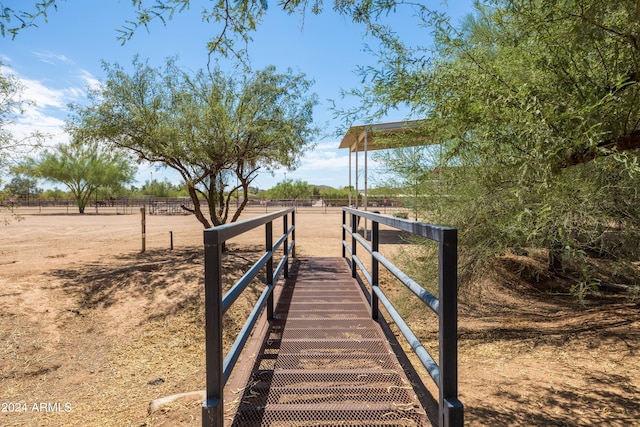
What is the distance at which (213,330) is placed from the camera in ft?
5.87

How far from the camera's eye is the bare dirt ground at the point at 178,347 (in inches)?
151

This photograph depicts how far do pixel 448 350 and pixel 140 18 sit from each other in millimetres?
2759

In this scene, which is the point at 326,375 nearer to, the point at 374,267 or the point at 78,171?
the point at 374,267

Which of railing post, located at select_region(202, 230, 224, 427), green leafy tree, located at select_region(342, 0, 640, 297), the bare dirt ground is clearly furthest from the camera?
the bare dirt ground

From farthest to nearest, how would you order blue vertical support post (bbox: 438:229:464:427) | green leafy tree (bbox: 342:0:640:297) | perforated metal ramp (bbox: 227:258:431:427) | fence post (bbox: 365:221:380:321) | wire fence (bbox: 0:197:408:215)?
wire fence (bbox: 0:197:408:215) → fence post (bbox: 365:221:380:321) → green leafy tree (bbox: 342:0:640:297) → perforated metal ramp (bbox: 227:258:431:427) → blue vertical support post (bbox: 438:229:464:427)

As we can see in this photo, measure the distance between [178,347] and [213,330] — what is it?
5.05 meters

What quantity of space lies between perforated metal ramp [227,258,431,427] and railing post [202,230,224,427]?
35cm

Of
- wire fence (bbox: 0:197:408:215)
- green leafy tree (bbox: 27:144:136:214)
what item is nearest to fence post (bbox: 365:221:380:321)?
wire fence (bbox: 0:197:408:215)

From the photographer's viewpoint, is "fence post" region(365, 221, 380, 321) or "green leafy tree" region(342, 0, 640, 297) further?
"fence post" region(365, 221, 380, 321)

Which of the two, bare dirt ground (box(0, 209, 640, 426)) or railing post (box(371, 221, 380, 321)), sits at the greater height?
railing post (box(371, 221, 380, 321))

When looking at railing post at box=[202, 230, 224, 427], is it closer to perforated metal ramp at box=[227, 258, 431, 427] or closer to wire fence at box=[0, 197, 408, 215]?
perforated metal ramp at box=[227, 258, 431, 427]

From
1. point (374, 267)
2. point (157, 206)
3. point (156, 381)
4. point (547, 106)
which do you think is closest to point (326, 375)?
point (374, 267)

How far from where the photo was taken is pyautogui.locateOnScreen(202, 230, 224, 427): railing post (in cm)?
174

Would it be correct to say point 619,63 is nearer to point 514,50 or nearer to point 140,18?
point 514,50
